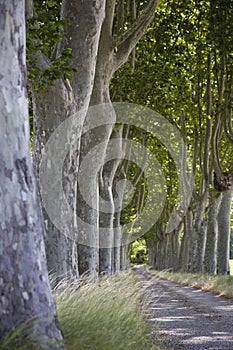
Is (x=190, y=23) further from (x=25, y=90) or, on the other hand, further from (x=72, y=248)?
(x=25, y=90)

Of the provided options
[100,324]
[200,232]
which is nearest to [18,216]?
[100,324]

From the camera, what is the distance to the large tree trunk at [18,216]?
3.76m

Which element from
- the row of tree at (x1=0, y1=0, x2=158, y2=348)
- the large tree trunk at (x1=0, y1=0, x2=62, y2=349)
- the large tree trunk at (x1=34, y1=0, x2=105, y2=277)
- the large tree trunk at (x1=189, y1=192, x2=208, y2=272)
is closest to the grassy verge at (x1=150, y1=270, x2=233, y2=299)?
the row of tree at (x1=0, y1=0, x2=158, y2=348)

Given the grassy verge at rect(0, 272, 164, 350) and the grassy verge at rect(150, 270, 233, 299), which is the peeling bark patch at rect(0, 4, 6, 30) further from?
the grassy verge at rect(150, 270, 233, 299)

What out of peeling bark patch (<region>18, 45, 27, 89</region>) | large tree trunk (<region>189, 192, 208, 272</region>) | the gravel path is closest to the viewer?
peeling bark patch (<region>18, 45, 27, 89</region>)

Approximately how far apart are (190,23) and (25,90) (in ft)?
57.3

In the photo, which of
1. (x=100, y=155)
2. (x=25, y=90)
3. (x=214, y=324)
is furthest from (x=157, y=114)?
(x=25, y=90)

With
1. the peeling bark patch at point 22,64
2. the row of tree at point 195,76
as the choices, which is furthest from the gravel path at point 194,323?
the row of tree at point 195,76

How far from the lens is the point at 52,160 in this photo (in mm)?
8883

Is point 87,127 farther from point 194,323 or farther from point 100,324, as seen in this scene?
point 100,324

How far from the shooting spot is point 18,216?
3.87m

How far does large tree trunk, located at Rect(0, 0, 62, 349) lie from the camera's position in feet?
12.3

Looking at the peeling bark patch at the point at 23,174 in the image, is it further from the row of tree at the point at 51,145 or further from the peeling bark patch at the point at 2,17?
the peeling bark patch at the point at 2,17

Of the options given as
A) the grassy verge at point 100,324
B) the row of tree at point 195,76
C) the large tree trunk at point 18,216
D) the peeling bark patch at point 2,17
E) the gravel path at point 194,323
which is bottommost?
the gravel path at point 194,323
